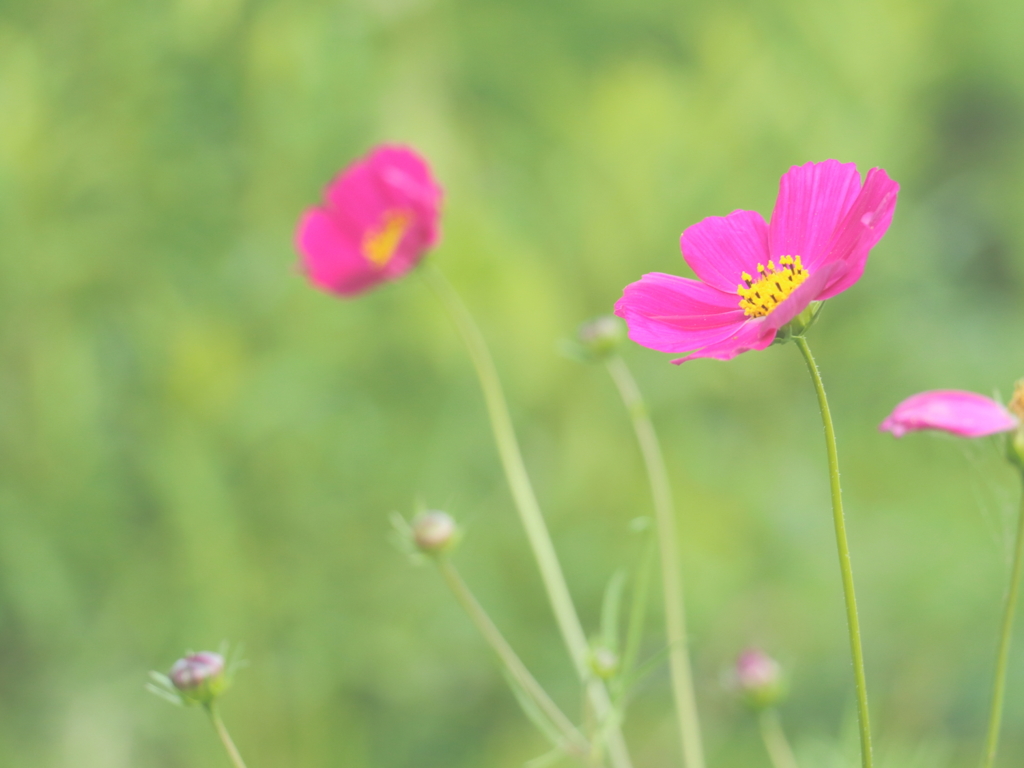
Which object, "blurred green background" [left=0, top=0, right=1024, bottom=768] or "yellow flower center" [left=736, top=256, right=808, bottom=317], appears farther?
"blurred green background" [left=0, top=0, right=1024, bottom=768]

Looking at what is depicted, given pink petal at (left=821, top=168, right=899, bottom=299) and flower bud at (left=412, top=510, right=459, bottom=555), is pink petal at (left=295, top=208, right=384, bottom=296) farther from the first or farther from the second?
Answer: pink petal at (left=821, top=168, right=899, bottom=299)

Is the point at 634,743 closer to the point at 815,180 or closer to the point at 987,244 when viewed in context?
the point at 815,180

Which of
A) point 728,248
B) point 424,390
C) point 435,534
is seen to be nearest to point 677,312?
point 728,248

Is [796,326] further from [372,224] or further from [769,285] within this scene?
[372,224]

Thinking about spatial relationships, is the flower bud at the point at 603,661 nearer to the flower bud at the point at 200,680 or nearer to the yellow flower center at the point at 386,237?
the flower bud at the point at 200,680

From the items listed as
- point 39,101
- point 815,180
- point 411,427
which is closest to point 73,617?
point 411,427

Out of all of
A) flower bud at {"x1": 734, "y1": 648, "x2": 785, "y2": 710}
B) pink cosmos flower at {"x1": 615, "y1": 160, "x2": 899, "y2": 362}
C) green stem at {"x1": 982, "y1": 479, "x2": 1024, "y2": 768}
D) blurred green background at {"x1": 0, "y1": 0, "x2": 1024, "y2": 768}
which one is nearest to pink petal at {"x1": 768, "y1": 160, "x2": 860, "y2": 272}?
pink cosmos flower at {"x1": 615, "y1": 160, "x2": 899, "y2": 362}

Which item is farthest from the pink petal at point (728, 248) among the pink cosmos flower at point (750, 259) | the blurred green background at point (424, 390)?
the blurred green background at point (424, 390)
